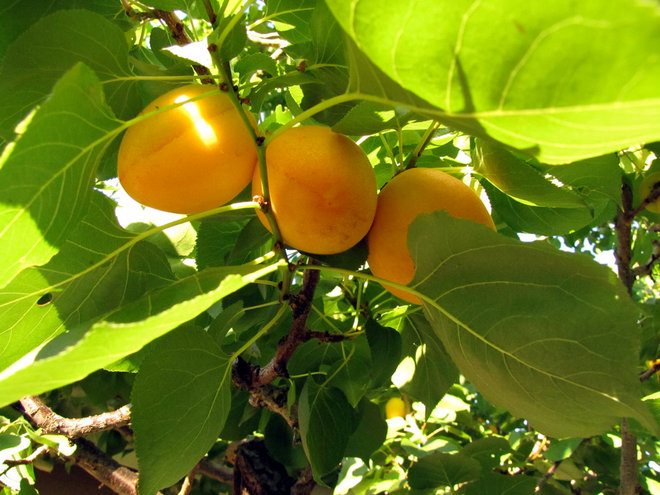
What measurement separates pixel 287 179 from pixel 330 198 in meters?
0.06

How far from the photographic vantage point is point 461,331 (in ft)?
2.13

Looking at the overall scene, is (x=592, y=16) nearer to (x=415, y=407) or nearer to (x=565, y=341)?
(x=565, y=341)

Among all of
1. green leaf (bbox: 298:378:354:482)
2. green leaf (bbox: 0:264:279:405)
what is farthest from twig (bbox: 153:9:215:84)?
green leaf (bbox: 298:378:354:482)

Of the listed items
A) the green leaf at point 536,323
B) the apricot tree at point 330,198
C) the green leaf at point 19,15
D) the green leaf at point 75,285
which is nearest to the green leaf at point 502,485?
the apricot tree at point 330,198

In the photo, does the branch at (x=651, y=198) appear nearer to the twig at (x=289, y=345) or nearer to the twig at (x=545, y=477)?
the twig at (x=545, y=477)

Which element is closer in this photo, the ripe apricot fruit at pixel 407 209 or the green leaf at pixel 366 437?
the ripe apricot fruit at pixel 407 209

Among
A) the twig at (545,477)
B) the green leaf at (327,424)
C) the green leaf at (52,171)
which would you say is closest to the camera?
the green leaf at (52,171)

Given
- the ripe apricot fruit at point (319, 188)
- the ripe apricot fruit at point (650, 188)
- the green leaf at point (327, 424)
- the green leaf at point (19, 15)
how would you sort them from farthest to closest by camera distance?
1. the ripe apricot fruit at point (650, 188)
2. the green leaf at point (327, 424)
3. the green leaf at point (19, 15)
4. the ripe apricot fruit at point (319, 188)

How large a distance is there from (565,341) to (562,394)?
6 cm

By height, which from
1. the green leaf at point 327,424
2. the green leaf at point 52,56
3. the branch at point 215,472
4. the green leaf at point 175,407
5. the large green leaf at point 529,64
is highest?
the green leaf at point 52,56

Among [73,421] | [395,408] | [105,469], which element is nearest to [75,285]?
[73,421]

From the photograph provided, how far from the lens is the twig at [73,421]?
1182mm

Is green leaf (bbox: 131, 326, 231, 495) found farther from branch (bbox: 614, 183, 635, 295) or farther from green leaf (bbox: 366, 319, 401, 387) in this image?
branch (bbox: 614, 183, 635, 295)

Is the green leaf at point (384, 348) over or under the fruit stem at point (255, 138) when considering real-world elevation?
under
